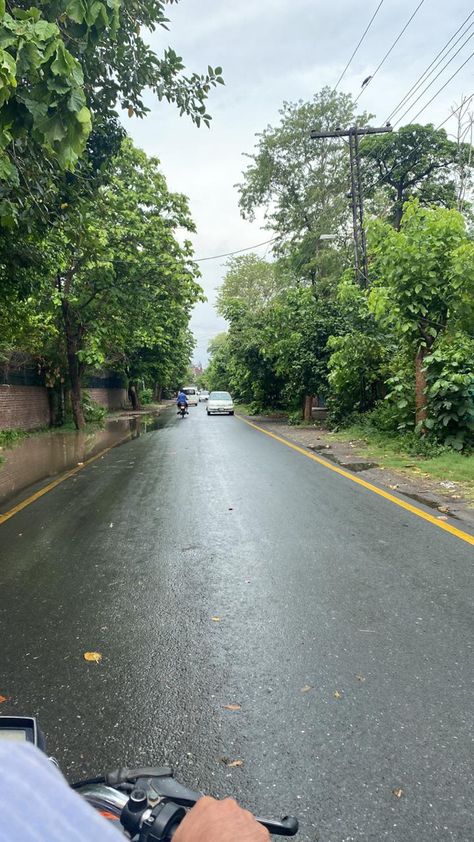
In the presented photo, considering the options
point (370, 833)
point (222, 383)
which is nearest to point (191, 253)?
point (370, 833)

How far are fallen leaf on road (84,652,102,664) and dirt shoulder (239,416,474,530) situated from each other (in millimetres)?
4355

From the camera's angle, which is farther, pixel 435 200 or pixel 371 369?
pixel 435 200

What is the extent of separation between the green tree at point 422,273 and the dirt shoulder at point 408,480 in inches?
62.3

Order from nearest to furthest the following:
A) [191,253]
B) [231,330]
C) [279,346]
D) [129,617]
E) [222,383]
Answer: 1. [129,617]
2. [191,253]
3. [279,346]
4. [231,330]
5. [222,383]

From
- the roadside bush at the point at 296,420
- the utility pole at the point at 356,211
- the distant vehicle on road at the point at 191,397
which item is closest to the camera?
the utility pole at the point at 356,211

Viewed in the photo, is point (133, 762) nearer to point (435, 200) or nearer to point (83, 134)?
point (83, 134)

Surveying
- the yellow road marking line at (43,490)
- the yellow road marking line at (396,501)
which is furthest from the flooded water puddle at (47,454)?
the yellow road marking line at (396,501)

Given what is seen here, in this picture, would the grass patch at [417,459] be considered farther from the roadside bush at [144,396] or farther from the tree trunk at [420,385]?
the roadside bush at [144,396]

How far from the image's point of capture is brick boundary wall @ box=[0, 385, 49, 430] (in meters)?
17.6

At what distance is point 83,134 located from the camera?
3.50 metres

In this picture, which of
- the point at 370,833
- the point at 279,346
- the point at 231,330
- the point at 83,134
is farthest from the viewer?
the point at 231,330

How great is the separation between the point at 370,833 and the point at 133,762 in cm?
100

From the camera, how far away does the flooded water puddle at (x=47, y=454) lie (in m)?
9.82

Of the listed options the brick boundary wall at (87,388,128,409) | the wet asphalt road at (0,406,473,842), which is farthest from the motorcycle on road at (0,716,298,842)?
the brick boundary wall at (87,388,128,409)
